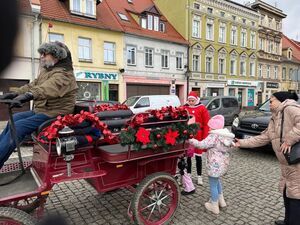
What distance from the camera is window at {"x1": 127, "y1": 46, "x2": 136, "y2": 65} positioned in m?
19.7

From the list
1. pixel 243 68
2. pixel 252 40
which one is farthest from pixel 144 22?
pixel 252 40

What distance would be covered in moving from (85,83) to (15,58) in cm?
1773

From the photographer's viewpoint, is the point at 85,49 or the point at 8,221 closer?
the point at 8,221

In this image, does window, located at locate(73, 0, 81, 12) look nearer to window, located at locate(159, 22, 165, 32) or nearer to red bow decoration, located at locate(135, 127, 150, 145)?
window, located at locate(159, 22, 165, 32)

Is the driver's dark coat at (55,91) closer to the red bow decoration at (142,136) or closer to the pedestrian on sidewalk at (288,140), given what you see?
the red bow decoration at (142,136)

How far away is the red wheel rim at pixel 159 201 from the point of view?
3.15m

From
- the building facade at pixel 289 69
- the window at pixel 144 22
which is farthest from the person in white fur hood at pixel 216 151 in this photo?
the building facade at pixel 289 69

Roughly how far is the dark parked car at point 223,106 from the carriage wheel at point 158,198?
899 centimetres

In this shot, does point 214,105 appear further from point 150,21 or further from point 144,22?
point 150,21

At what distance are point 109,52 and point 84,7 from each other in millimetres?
3377

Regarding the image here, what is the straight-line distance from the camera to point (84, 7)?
57.5ft

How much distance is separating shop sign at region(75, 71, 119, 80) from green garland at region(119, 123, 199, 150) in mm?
14826

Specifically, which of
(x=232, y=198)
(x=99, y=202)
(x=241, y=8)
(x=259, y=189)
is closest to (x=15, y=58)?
(x=99, y=202)

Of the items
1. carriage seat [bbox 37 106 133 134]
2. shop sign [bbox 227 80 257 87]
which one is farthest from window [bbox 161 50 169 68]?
carriage seat [bbox 37 106 133 134]
